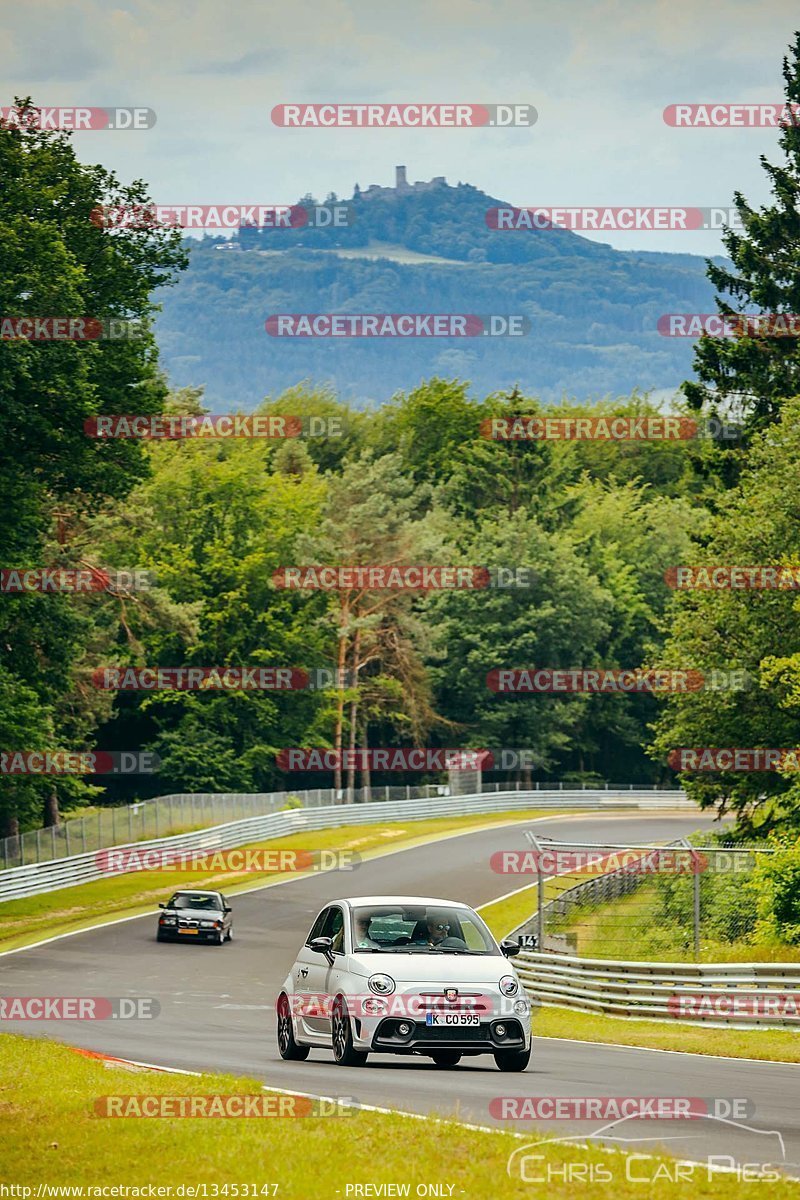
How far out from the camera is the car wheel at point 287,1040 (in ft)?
58.1

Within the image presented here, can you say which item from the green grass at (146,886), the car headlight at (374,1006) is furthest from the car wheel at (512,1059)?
the green grass at (146,886)

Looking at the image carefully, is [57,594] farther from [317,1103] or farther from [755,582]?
[317,1103]

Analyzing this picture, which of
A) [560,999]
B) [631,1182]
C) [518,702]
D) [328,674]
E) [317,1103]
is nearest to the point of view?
[631,1182]

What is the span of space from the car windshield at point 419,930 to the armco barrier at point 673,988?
711 centimetres

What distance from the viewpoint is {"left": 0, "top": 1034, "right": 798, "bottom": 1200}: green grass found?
9492mm

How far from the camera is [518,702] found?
96.6 m

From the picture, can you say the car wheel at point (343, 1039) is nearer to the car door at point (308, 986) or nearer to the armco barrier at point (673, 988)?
the car door at point (308, 986)

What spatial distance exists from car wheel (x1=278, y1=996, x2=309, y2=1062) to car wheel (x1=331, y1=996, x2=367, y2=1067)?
50.9 inches

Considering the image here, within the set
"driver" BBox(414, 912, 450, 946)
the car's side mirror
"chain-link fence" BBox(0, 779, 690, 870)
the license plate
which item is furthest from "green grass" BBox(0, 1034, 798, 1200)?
"chain-link fence" BBox(0, 779, 690, 870)

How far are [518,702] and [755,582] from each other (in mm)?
53158

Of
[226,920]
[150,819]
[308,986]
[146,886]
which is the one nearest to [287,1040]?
Answer: [308,986]

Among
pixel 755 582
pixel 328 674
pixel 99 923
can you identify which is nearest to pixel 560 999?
pixel 755 582

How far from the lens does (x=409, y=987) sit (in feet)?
50.5

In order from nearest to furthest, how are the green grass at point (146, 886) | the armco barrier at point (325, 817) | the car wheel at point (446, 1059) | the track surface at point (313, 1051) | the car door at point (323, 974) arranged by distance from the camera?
1. the track surface at point (313, 1051)
2. the car door at point (323, 974)
3. the car wheel at point (446, 1059)
4. the green grass at point (146, 886)
5. the armco barrier at point (325, 817)
